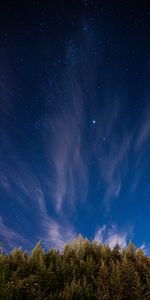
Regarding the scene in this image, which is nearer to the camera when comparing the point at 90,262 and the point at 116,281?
the point at 116,281

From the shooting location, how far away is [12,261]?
835 centimetres

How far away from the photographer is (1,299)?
17.3 feet

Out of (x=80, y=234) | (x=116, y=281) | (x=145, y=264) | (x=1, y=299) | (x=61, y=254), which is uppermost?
(x=80, y=234)

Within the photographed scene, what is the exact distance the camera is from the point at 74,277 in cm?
657

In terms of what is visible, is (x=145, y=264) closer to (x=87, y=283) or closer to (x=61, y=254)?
(x=87, y=283)

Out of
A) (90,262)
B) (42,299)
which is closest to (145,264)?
(90,262)

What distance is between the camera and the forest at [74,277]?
596 cm

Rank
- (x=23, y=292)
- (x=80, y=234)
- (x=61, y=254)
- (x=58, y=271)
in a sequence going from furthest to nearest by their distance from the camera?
(x=80, y=234)
(x=61, y=254)
(x=58, y=271)
(x=23, y=292)

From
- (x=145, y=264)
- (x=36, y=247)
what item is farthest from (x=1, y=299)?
(x=145, y=264)

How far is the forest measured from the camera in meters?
5.96

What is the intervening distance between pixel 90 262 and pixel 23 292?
2.16 metres

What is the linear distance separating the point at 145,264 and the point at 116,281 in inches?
70.7

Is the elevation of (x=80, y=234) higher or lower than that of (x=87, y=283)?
higher

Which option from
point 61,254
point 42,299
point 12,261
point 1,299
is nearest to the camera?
point 1,299
